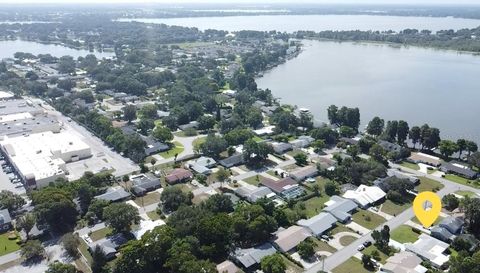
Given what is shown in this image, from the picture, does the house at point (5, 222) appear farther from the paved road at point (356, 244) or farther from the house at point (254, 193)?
the paved road at point (356, 244)

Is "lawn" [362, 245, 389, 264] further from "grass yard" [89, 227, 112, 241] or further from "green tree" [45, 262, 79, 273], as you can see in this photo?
"green tree" [45, 262, 79, 273]

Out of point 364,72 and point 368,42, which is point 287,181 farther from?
point 368,42

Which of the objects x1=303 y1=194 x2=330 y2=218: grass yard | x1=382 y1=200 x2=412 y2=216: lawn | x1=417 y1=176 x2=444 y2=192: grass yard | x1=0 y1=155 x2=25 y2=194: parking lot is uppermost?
x1=417 y1=176 x2=444 y2=192: grass yard

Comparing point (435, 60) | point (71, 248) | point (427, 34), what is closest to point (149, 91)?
point (71, 248)

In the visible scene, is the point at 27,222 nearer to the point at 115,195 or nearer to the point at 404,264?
the point at 115,195

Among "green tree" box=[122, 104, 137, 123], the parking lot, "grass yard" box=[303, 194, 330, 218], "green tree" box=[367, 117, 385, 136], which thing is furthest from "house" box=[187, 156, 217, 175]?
"green tree" box=[367, 117, 385, 136]
